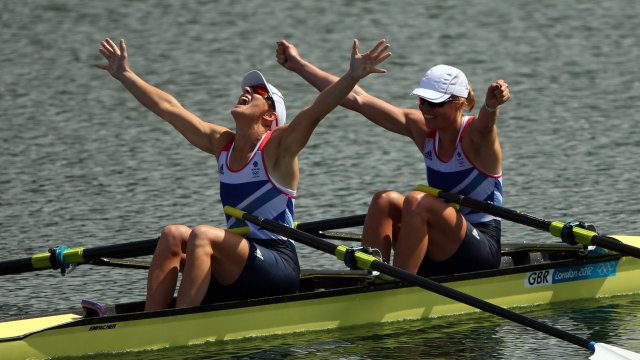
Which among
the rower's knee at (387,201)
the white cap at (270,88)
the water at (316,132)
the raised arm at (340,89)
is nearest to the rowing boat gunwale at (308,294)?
the water at (316,132)

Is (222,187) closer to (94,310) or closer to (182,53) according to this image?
(94,310)

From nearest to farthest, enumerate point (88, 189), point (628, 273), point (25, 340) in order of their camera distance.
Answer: point (25, 340)
point (628, 273)
point (88, 189)

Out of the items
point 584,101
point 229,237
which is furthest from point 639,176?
point 229,237

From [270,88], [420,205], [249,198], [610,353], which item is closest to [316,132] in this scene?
[420,205]

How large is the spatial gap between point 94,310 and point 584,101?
13.2 metres

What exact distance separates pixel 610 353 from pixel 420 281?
156 centimetres

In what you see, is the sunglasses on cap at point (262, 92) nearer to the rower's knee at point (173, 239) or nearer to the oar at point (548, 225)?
the rower's knee at point (173, 239)

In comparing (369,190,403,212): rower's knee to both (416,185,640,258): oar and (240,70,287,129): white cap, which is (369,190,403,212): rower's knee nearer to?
(416,185,640,258): oar

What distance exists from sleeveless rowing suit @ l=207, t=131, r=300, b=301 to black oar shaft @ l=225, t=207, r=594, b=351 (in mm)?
187

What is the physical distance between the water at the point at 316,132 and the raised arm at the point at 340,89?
1.73 m

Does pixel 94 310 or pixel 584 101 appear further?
pixel 584 101

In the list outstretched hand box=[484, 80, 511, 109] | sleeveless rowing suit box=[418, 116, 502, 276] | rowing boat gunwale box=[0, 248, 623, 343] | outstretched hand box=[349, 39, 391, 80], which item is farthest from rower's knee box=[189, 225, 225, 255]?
outstretched hand box=[484, 80, 511, 109]

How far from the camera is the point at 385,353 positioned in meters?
12.7

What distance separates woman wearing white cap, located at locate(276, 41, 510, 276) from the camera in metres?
13.3
